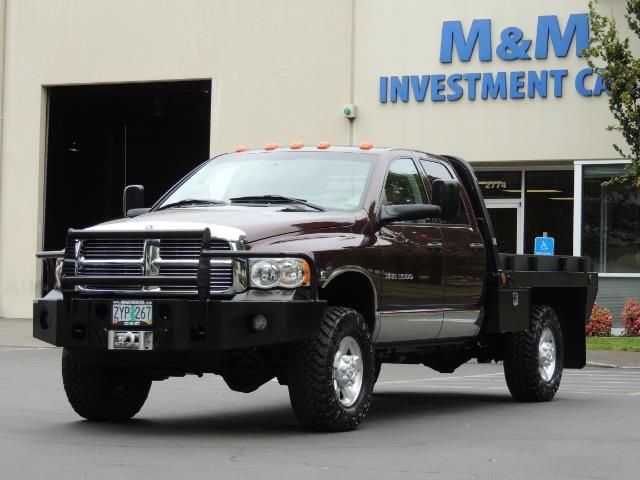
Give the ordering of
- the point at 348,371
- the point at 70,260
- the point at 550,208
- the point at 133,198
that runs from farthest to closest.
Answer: the point at 550,208
the point at 133,198
the point at 70,260
the point at 348,371

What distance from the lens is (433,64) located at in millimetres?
26516

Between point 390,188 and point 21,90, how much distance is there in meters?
21.0

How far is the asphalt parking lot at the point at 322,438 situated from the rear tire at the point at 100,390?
0.16 metres

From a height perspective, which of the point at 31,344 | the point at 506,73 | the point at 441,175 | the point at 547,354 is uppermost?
the point at 506,73

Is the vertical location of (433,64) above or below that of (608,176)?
above

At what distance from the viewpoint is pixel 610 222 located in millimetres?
25375

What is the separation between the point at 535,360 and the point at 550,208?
547 inches

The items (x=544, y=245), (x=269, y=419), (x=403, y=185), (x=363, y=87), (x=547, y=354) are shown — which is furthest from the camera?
(x=363, y=87)

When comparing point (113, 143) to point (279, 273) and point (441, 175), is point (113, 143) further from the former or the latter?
point (279, 273)

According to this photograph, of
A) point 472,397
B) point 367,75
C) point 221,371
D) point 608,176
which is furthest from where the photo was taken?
point 367,75

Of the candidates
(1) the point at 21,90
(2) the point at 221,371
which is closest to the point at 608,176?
(1) the point at 21,90

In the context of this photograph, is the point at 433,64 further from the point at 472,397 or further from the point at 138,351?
the point at 138,351

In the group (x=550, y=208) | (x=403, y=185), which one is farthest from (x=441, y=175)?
(x=550, y=208)

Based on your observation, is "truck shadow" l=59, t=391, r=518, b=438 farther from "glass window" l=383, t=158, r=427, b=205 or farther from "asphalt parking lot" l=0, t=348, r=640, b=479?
"glass window" l=383, t=158, r=427, b=205
